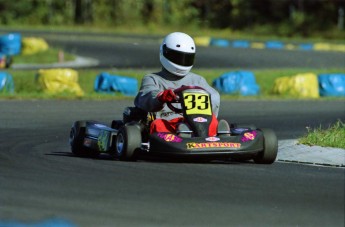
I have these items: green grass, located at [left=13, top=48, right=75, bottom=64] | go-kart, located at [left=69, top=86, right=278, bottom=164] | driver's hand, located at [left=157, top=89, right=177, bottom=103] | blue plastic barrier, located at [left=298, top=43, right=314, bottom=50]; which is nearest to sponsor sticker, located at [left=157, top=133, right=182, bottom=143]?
go-kart, located at [left=69, top=86, right=278, bottom=164]

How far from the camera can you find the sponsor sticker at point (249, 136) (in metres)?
11.1

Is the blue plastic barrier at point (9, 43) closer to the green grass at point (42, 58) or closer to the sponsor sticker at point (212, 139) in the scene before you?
the green grass at point (42, 58)

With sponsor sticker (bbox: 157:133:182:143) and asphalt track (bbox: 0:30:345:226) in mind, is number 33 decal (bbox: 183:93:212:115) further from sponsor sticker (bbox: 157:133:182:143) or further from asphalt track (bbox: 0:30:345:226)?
asphalt track (bbox: 0:30:345:226)

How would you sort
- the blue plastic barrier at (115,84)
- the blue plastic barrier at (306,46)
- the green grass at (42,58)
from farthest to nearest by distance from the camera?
the blue plastic barrier at (306,46) < the green grass at (42,58) < the blue plastic barrier at (115,84)

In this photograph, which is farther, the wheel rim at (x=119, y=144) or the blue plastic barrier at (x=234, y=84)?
the blue plastic barrier at (x=234, y=84)

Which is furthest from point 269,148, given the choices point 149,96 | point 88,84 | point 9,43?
point 9,43

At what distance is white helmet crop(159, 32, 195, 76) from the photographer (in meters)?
11.9

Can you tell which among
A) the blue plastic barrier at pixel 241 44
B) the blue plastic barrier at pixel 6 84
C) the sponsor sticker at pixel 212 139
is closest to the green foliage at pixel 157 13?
the blue plastic barrier at pixel 241 44

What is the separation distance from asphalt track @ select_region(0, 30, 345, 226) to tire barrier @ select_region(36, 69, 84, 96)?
954 centimetres

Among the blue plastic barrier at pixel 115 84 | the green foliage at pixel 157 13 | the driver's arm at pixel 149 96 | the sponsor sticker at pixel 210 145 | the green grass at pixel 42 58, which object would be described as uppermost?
the driver's arm at pixel 149 96

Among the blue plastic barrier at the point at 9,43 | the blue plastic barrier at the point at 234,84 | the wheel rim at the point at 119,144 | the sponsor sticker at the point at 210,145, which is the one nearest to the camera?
the sponsor sticker at the point at 210,145

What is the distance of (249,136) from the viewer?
11141mm

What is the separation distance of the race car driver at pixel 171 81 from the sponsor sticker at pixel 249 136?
54cm

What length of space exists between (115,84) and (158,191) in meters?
14.4
